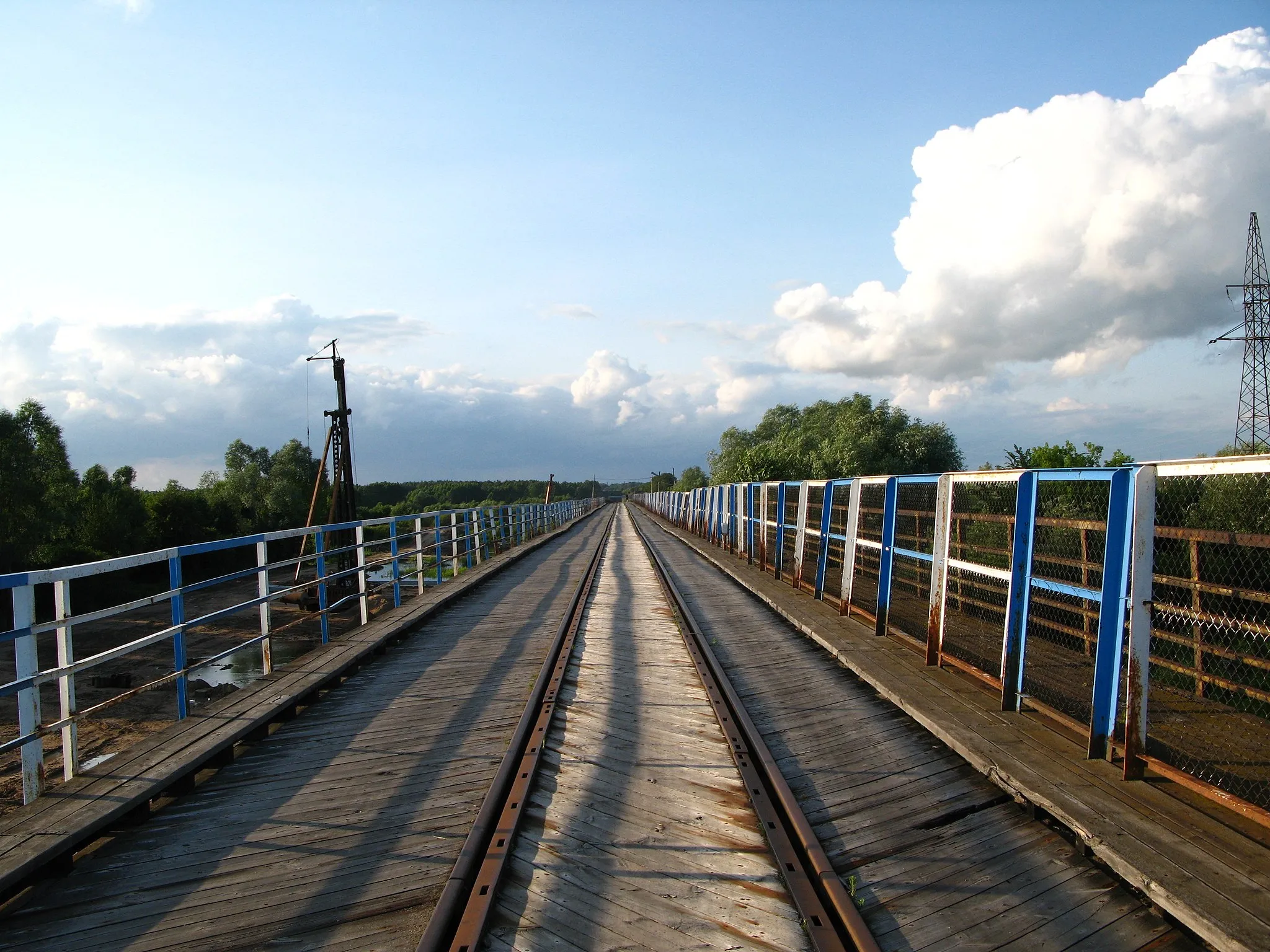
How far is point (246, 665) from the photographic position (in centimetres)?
2125

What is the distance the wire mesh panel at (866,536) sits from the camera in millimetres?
8422

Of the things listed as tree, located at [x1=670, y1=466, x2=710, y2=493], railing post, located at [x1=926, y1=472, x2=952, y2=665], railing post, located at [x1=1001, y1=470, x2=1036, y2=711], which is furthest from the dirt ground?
tree, located at [x1=670, y1=466, x2=710, y2=493]

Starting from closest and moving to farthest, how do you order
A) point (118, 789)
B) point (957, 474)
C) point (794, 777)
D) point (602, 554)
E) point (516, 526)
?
point (118, 789) < point (794, 777) < point (957, 474) < point (602, 554) < point (516, 526)

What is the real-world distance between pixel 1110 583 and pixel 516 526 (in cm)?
1996

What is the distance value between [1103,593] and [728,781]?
225 centimetres

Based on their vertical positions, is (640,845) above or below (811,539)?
below

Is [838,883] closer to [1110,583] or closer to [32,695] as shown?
[1110,583]

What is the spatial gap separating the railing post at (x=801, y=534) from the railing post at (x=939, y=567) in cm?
484

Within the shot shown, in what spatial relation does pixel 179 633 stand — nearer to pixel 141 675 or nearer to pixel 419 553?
pixel 419 553

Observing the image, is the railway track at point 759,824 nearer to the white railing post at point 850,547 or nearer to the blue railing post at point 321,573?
the blue railing post at point 321,573

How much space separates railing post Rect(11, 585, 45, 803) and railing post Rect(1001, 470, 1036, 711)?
17.7 ft

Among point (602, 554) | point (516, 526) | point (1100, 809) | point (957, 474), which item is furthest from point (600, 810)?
point (516, 526)

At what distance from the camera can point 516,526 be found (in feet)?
75.4

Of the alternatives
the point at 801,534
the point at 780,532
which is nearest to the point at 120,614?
the point at 801,534
